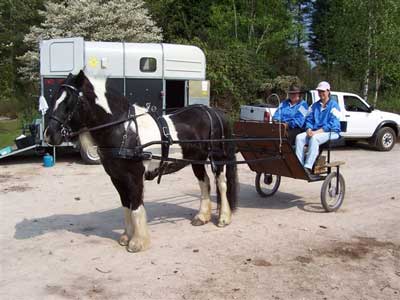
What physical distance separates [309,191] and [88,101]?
5069mm

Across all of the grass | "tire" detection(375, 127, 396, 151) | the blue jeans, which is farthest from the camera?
the grass

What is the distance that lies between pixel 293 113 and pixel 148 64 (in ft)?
19.7


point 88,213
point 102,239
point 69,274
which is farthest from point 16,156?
point 69,274

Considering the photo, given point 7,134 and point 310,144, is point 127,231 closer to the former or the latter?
point 310,144

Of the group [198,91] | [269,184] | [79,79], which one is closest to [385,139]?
[198,91]

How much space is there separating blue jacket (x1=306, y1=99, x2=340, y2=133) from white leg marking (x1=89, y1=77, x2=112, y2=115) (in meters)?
3.43

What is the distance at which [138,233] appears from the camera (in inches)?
226

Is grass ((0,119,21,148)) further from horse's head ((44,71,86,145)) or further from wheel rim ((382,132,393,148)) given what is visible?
wheel rim ((382,132,393,148))

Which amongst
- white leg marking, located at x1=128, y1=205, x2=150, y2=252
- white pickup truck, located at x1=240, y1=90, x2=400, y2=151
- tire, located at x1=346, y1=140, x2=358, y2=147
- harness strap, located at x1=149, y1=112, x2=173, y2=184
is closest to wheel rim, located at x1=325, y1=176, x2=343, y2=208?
harness strap, located at x1=149, y1=112, x2=173, y2=184

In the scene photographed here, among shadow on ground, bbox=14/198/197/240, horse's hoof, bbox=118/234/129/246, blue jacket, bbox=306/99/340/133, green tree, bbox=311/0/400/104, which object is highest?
green tree, bbox=311/0/400/104

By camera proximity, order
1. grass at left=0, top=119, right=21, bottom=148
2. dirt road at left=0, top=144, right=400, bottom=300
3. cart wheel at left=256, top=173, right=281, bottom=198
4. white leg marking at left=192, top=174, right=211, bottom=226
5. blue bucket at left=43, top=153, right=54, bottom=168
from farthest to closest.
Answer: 1. grass at left=0, top=119, right=21, bottom=148
2. blue bucket at left=43, top=153, right=54, bottom=168
3. cart wheel at left=256, top=173, right=281, bottom=198
4. white leg marking at left=192, top=174, right=211, bottom=226
5. dirt road at left=0, top=144, right=400, bottom=300

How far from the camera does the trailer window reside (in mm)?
12664

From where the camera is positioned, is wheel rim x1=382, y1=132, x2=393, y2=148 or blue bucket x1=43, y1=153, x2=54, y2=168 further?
wheel rim x1=382, y1=132, x2=393, y2=148

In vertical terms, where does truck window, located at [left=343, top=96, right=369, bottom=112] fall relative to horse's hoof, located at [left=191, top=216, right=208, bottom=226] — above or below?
above
